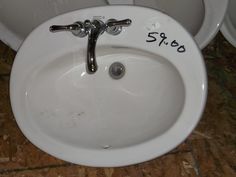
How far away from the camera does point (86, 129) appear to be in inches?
38.6

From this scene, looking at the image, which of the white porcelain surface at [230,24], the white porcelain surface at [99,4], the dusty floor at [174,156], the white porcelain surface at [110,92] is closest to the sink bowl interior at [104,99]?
the white porcelain surface at [110,92]

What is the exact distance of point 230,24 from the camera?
133 cm

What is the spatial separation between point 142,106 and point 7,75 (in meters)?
0.62

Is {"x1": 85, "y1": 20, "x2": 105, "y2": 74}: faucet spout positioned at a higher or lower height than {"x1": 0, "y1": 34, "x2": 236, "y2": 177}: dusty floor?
higher

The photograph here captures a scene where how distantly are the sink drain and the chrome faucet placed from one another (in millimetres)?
170

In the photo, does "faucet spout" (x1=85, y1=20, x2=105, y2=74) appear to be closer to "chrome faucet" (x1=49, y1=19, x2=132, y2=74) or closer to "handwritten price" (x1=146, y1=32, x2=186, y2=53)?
"chrome faucet" (x1=49, y1=19, x2=132, y2=74)

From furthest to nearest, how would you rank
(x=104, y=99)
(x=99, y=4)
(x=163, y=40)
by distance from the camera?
(x=99, y=4) → (x=104, y=99) → (x=163, y=40)

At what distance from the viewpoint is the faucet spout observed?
891 mm

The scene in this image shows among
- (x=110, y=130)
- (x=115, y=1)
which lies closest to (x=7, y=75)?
(x=115, y=1)

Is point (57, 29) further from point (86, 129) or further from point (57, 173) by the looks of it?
point (57, 173)

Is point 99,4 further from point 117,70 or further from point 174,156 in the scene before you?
point 174,156

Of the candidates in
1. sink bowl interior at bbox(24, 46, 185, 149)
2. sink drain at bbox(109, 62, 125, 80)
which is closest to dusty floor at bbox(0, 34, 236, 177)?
sink bowl interior at bbox(24, 46, 185, 149)

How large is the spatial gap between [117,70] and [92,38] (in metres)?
0.19

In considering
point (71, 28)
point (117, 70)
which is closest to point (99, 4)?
point (117, 70)
